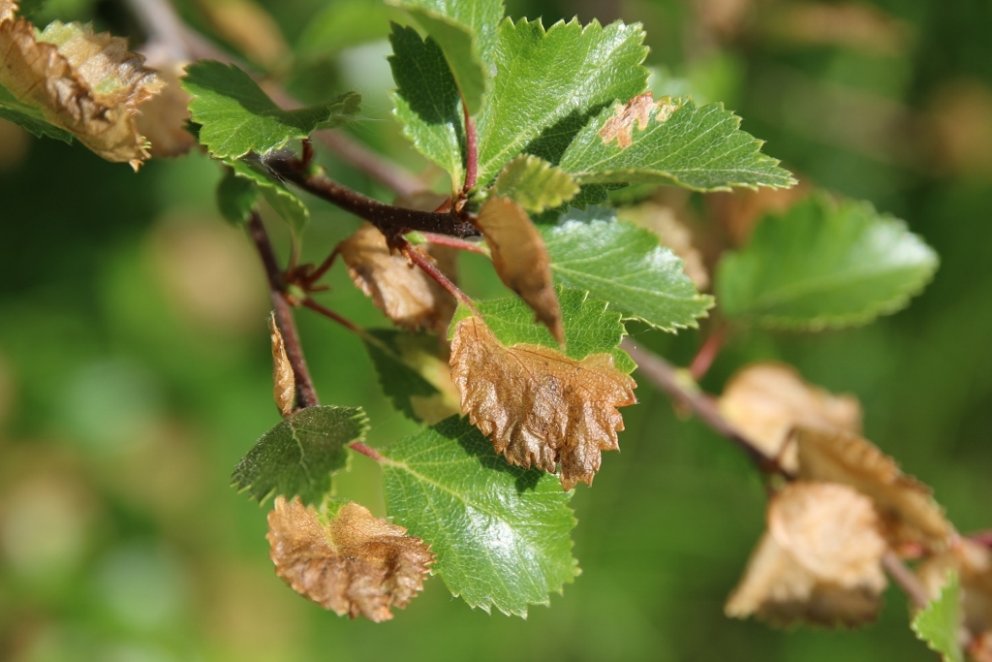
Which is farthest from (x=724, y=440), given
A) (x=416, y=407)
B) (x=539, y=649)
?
(x=539, y=649)

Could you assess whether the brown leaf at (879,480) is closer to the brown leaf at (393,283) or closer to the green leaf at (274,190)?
the brown leaf at (393,283)

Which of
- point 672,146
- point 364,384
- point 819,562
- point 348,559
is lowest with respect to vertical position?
point 364,384

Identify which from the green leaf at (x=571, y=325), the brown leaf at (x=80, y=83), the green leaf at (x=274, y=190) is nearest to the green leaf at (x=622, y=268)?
the green leaf at (x=571, y=325)

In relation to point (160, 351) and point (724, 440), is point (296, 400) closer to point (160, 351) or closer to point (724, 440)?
point (724, 440)

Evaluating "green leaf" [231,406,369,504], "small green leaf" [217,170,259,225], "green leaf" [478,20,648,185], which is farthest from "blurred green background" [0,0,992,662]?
"green leaf" [231,406,369,504]

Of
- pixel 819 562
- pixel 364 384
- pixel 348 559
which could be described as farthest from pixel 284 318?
pixel 364 384

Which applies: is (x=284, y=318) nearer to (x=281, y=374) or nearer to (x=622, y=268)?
(x=281, y=374)
